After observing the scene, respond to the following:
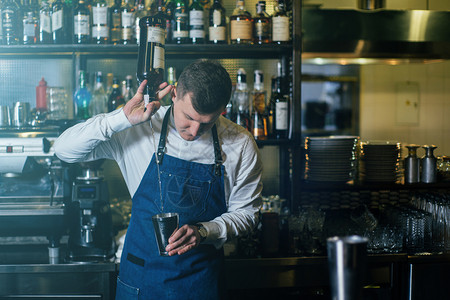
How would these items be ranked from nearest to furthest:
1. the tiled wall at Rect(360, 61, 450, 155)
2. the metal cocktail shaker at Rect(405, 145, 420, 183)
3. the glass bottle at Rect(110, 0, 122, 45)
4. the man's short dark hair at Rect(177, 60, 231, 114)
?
the man's short dark hair at Rect(177, 60, 231, 114)
the glass bottle at Rect(110, 0, 122, 45)
the metal cocktail shaker at Rect(405, 145, 420, 183)
the tiled wall at Rect(360, 61, 450, 155)

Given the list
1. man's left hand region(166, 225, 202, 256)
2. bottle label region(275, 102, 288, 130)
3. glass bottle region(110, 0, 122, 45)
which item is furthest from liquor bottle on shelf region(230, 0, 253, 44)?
man's left hand region(166, 225, 202, 256)

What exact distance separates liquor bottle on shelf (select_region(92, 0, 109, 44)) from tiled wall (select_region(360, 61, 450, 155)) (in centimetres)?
299

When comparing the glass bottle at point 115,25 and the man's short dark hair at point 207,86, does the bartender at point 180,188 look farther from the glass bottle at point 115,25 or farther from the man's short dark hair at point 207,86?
the glass bottle at point 115,25

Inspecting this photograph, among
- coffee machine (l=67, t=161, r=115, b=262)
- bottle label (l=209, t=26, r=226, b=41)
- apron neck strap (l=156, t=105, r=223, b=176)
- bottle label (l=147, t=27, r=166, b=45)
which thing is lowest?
coffee machine (l=67, t=161, r=115, b=262)

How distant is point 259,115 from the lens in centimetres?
248

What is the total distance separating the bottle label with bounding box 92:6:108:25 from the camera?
7.50 feet

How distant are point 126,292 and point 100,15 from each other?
1344mm

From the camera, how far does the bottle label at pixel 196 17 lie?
7.56 feet

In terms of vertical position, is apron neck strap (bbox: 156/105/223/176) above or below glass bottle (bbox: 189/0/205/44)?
below

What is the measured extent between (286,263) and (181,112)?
0.96 metres

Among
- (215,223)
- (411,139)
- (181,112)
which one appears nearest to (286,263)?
(215,223)

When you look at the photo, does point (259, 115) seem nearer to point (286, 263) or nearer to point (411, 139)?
point (286, 263)

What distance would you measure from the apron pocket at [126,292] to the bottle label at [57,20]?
1332mm

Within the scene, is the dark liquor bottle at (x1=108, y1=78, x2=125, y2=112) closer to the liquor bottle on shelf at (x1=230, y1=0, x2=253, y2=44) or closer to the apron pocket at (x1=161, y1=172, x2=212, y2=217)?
the liquor bottle on shelf at (x1=230, y1=0, x2=253, y2=44)
